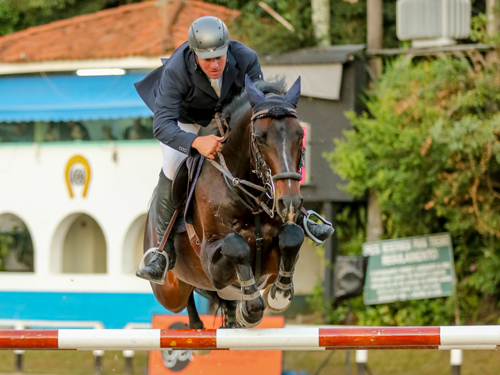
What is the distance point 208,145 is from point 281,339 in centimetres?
122

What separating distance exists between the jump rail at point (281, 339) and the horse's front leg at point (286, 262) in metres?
0.25

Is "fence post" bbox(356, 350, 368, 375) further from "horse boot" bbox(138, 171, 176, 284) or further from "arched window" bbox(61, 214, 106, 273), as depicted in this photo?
"arched window" bbox(61, 214, 106, 273)

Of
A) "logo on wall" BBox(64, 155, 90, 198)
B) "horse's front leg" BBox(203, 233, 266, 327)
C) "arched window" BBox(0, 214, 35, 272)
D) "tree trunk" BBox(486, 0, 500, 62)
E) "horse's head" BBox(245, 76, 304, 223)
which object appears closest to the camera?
"horse's head" BBox(245, 76, 304, 223)

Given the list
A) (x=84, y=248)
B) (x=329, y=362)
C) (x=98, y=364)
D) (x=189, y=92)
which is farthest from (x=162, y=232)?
(x=84, y=248)

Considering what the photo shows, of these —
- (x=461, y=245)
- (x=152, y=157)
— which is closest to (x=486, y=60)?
(x=461, y=245)

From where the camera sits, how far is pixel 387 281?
1416 centimetres

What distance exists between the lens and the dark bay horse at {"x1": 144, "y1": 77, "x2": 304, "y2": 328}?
163 inches

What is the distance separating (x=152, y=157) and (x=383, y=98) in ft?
19.0

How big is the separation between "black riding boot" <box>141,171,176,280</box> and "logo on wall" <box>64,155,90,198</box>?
39.4 ft

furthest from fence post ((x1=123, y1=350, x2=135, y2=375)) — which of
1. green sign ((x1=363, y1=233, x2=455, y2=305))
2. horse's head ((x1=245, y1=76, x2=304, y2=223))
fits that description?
horse's head ((x1=245, y1=76, x2=304, y2=223))

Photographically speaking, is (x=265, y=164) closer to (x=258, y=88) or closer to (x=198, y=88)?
(x=258, y=88)

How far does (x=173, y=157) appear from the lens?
527 cm

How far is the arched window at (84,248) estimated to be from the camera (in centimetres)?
1961

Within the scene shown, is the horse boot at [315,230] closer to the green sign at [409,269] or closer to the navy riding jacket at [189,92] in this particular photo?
the navy riding jacket at [189,92]
